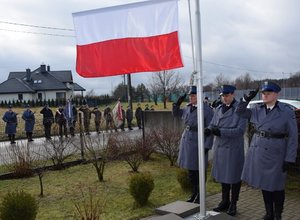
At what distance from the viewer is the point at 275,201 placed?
5.42 m

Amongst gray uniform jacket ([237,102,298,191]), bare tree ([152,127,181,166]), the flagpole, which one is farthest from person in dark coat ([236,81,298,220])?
bare tree ([152,127,181,166])

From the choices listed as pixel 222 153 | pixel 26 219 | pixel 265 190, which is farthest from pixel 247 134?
pixel 26 219

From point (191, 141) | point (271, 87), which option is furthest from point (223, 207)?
point (271, 87)

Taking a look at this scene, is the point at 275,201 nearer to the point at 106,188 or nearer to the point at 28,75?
the point at 106,188

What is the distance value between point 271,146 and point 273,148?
0.04 metres

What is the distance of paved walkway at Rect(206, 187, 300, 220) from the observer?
19.7 feet

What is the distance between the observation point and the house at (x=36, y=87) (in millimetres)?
70875

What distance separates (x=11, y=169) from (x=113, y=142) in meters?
2.79

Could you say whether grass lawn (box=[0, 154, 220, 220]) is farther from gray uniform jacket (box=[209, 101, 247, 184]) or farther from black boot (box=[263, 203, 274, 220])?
black boot (box=[263, 203, 274, 220])

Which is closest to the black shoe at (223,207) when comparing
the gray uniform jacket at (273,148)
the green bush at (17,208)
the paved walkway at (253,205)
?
the paved walkway at (253,205)

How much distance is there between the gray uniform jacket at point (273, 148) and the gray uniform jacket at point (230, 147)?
1.41 feet

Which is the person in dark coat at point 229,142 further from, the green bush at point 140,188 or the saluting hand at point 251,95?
the green bush at point 140,188

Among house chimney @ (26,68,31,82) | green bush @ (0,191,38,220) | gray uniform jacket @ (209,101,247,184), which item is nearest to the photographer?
green bush @ (0,191,38,220)

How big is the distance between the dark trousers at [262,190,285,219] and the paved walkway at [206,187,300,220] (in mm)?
447
